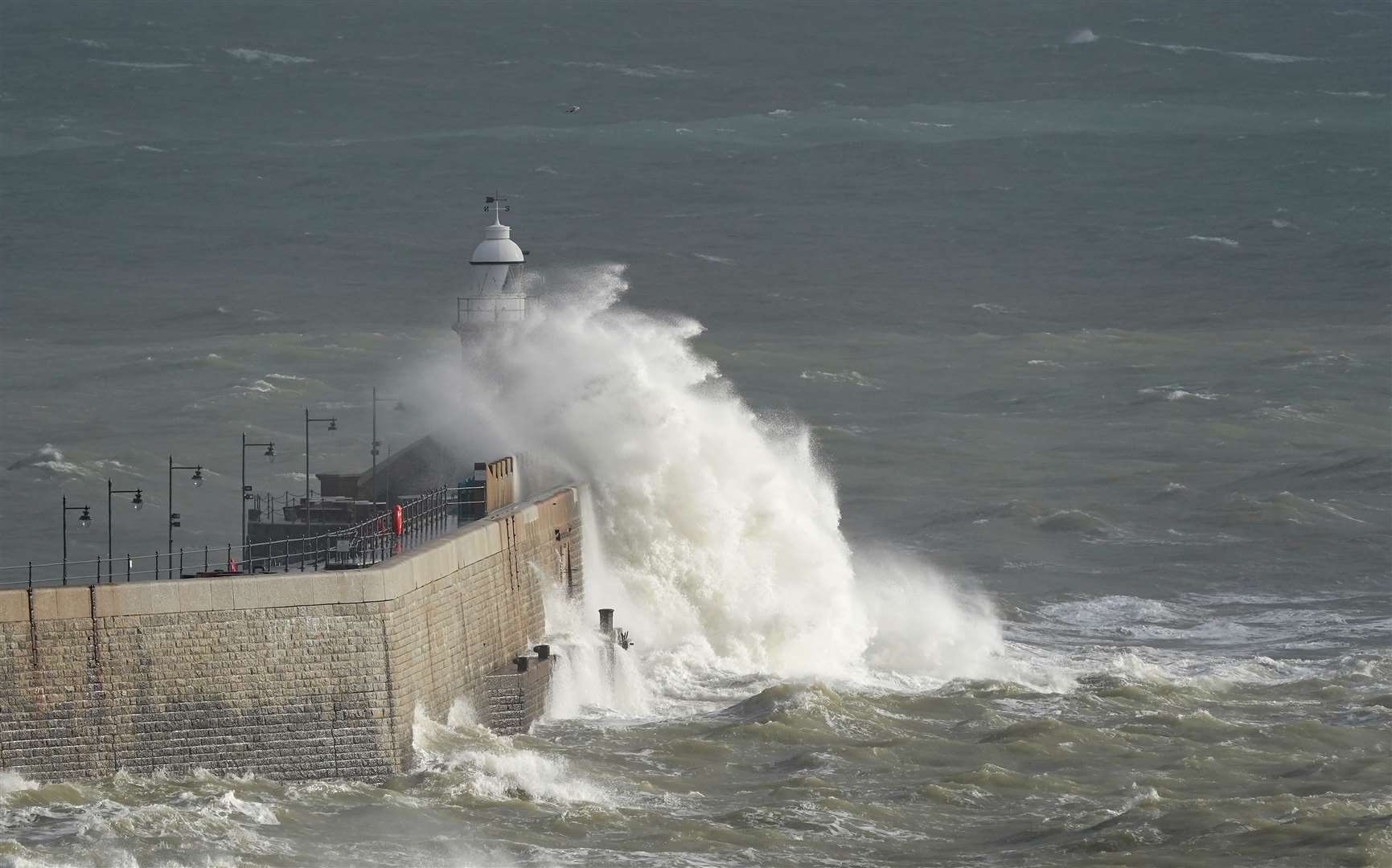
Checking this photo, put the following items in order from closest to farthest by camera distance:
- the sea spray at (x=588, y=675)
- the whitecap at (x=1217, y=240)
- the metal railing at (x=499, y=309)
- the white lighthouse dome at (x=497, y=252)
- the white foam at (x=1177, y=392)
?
the sea spray at (x=588, y=675) → the metal railing at (x=499, y=309) → the white lighthouse dome at (x=497, y=252) → the white foam at (x=1177, y=392) → the whitecap at (x=1217, y=240)

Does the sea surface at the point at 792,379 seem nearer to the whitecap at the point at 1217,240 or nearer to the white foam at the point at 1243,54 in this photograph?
the whitecap at the point at 1217,240

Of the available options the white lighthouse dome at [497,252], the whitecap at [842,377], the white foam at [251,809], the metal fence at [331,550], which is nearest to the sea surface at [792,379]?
the white foam at [251,809]

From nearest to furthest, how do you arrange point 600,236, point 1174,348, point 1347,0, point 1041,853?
point 1041,853
point 1174,348
point 600,236
point 1347,0

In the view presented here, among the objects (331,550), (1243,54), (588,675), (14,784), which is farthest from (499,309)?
(1243,54)

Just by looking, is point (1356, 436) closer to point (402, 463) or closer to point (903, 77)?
point (402, 463)

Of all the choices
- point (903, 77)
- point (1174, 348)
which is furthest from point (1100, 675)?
point (903, 77)

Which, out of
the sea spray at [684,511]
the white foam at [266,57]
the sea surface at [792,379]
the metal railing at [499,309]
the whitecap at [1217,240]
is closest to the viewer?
the sea surface at [792,379]

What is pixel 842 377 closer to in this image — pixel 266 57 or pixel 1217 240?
pixel 1217 240

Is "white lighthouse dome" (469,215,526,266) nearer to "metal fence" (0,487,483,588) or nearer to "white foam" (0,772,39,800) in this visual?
"metal fence" (0,487,483,588)
